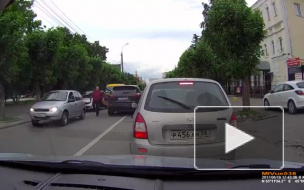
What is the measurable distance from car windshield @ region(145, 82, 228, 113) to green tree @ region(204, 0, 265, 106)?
10645 mm

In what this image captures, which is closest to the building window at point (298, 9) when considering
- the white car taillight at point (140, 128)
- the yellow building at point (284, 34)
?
the yellow building at point (284, 34)

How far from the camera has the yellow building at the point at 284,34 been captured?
30.9 meters

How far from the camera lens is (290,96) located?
15820 millimetres

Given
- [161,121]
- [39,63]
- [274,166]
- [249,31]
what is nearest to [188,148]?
[161,121]

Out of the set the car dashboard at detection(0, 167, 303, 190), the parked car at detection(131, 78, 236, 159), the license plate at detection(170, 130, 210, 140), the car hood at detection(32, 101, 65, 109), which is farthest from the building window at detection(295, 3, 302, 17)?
the car dashboard at detection(0, 167, 303, 190)

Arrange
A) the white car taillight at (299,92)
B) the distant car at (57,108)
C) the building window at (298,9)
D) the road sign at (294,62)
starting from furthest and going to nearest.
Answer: the building window at (298,9) < the road sign at (294,62) < the white car taillight at (299,92) < the distant car at (57,108)

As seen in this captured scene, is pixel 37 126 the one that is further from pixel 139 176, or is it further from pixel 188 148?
pixel 139 176

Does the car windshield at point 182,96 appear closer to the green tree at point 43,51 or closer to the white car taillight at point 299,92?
the white car taillight at point 299,92

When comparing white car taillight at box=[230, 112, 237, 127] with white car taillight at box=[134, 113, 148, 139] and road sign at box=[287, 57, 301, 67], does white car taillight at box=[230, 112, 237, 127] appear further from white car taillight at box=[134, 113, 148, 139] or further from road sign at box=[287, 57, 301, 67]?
road sign at box=[287, 57, 301, 67]

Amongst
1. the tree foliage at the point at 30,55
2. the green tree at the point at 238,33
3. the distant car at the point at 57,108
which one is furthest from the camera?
the tree foliage at the point at 30,55

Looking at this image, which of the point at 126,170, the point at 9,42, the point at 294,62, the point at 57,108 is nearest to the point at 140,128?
the point at 126,170

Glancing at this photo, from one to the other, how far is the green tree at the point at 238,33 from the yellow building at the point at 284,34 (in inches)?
598

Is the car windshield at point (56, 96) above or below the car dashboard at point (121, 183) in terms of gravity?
above

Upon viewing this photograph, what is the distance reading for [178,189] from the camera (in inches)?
104
